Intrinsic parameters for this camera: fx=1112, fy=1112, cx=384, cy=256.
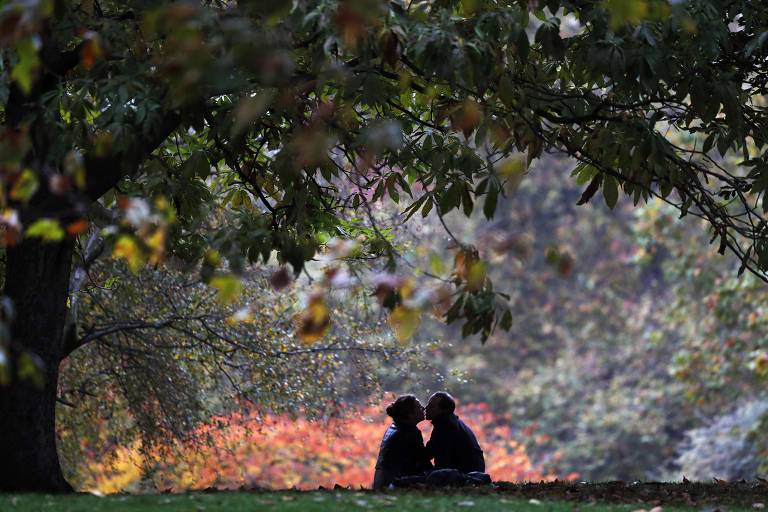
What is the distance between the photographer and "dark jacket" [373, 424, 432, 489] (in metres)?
9.08

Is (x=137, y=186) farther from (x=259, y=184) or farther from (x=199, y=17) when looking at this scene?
(x=199, y=17)

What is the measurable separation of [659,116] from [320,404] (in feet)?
19.8

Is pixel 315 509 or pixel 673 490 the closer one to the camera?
pixel 315 509

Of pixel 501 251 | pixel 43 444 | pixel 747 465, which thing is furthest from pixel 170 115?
pixel 747 465

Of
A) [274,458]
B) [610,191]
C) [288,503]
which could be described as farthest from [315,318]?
[274,458]

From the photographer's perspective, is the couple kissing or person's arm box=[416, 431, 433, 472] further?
person's arm box=[416, 431, 433, 472]

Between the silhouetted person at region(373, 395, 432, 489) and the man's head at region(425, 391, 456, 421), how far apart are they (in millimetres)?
75

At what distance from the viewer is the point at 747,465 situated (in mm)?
21625

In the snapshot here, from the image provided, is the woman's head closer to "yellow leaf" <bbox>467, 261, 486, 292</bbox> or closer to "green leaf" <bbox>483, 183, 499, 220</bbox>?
"green leaf" <bbox>483, 183, 499, 220</bbox>

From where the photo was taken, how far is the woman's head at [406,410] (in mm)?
9102

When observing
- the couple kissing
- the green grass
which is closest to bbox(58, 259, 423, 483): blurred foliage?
the couple kissing

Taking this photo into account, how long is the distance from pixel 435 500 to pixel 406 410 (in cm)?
200

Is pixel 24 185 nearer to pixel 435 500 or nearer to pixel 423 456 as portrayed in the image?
pixel 435 500

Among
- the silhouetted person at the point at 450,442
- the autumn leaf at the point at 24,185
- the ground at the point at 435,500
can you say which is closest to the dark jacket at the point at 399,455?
the silhouetted person at the point at 450,442
